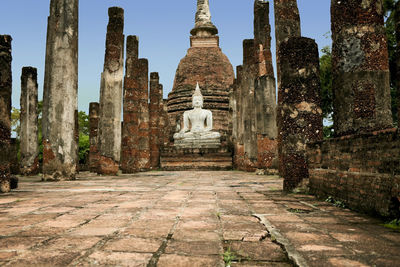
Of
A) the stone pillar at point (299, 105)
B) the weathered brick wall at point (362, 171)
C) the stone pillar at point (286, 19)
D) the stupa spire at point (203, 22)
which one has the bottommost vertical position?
the weathered brick wall at point (362, 171)

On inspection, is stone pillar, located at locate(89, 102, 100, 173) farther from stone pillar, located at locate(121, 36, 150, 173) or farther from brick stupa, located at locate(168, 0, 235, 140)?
brick stupa, located at locate(168, 0, 235, 140)

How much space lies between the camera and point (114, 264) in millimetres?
1669

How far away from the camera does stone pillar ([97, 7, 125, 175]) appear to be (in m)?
9.96

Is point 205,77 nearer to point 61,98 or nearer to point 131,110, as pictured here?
point 131,110

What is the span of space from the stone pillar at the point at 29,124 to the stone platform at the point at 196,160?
568 centimetres

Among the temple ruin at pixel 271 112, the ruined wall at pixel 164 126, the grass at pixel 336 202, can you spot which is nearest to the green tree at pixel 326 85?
the temple ruin at pixel 271 112

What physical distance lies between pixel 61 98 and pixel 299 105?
5.26m

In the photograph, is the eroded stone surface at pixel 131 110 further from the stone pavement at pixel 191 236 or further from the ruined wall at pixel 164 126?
the stone pavement at pixel 191 236

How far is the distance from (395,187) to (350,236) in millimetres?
813

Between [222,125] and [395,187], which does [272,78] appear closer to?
[395,187]

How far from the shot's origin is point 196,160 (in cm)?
1553

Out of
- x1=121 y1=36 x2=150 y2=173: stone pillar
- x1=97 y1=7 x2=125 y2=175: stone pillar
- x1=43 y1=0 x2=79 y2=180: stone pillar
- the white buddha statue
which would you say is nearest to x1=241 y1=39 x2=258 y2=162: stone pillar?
x1=121 y1=36 x2=150 y2=173: stone pillar

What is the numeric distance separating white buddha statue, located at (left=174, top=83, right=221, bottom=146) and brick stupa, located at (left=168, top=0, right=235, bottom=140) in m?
4.08

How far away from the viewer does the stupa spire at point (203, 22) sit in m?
29.6
